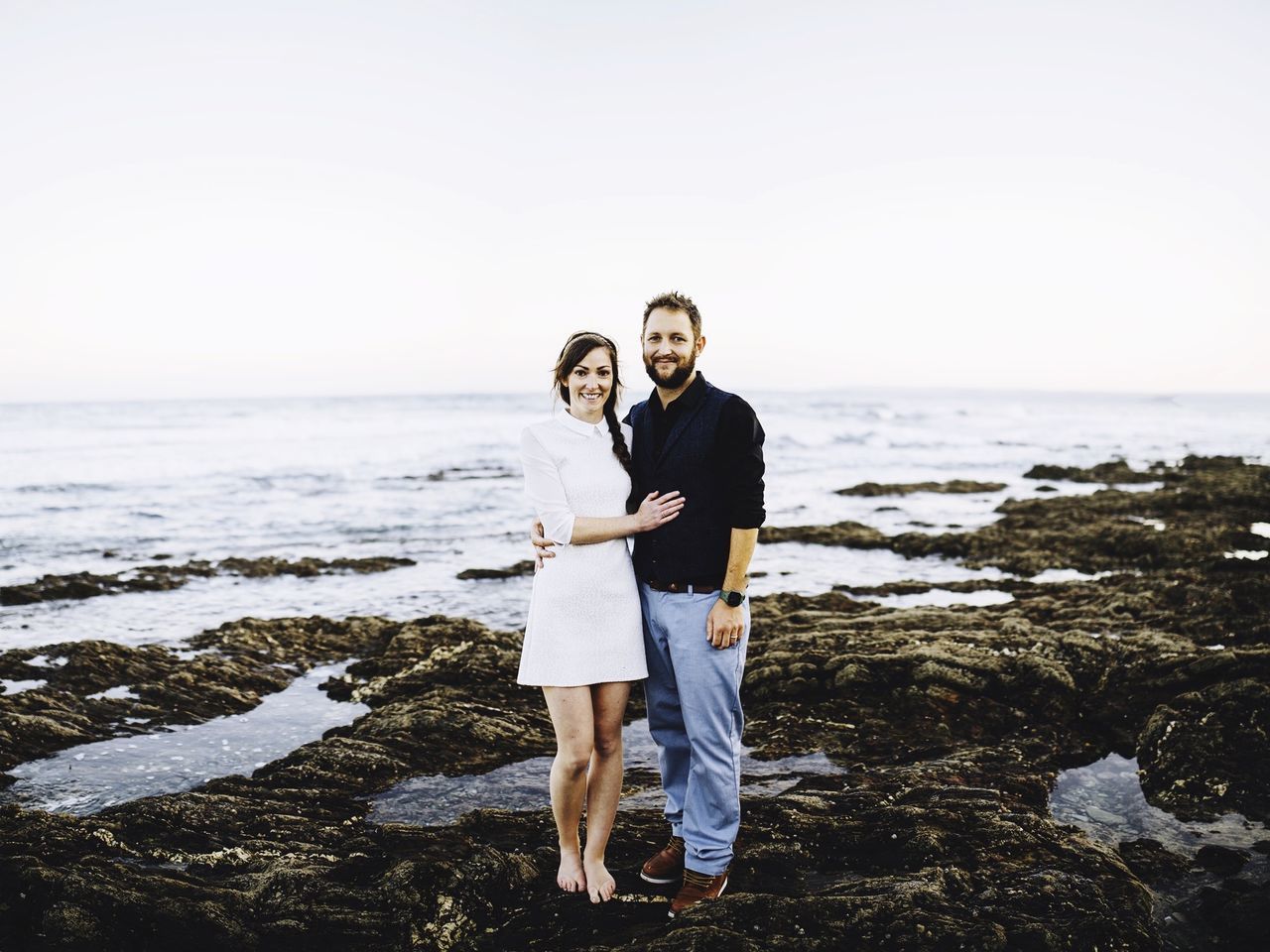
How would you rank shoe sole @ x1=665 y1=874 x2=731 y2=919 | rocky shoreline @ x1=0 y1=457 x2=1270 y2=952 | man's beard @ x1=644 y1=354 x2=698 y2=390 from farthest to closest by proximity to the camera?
man's beard @ x1=644 y1=354 x2=698 y2=390 < shoe sole @ x1=665 y1=874 x2=731 y2=919 < rocky shoreline @ x1=0 y1=457 x2=1270 y2=952

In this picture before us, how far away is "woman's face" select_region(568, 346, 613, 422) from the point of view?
13.1 ft

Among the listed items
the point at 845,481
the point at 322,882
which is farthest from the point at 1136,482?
the point at 322,882

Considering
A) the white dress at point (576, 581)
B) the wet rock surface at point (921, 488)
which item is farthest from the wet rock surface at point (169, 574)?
the wet rock surface at point (921, 488)

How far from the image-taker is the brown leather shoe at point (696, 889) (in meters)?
3.73

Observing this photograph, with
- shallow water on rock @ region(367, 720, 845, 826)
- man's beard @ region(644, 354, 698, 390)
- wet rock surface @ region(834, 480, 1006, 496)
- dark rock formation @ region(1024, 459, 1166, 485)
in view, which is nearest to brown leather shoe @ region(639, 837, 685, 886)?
shallow water on rock @ region(367, 720, 845, 826)

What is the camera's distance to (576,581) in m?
3.93

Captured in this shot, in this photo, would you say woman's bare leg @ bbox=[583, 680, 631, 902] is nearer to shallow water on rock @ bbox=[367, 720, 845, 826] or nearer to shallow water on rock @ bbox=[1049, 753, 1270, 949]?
shallow water on rock @ bbox=[367, 720, 845, 826]

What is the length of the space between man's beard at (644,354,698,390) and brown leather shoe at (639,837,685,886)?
91.2 inches

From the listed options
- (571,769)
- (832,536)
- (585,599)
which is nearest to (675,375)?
(585,599)

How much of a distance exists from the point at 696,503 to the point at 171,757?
17.1 feet

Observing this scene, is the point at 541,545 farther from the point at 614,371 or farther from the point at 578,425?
the point at 614,371

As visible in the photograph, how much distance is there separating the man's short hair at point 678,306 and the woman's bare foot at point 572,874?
2.60m

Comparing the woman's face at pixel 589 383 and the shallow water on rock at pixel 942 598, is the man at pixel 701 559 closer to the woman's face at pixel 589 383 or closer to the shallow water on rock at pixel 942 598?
the woman's face at pixel 589 383

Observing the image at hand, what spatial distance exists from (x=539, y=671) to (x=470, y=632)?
602 cm
